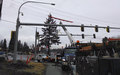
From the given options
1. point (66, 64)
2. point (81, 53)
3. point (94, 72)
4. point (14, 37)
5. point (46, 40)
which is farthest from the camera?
point (46, 40)

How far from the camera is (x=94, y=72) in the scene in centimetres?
438

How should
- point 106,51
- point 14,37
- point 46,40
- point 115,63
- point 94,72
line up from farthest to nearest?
point 46,40 < point 14,37 < point 106,51 < point 94,72 < point 115,63

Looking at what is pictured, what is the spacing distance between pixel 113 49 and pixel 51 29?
56.1 m

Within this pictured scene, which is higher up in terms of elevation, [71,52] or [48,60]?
[71,52]

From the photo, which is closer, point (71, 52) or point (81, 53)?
point (81, 53)

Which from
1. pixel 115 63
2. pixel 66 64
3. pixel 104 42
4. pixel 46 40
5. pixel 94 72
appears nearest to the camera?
pixel 115 63

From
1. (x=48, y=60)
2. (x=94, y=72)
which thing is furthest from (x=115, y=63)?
(x=48, y=60)

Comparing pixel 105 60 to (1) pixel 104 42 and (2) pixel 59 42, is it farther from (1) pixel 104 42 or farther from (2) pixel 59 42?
(2) pixel 59 42

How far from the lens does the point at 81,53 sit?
8.22 meters

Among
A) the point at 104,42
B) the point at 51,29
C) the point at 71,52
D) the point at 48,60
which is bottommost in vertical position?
the point at 48,60

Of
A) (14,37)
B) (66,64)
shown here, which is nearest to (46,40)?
(14,37)

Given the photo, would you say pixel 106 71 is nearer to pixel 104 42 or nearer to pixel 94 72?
pixel 94 72

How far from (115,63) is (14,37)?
14.5 metres

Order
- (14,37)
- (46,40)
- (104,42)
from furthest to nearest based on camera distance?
(46,40), (14,37), (104,42)
